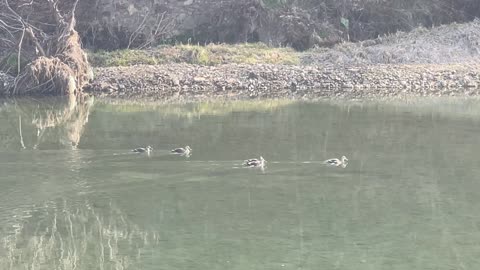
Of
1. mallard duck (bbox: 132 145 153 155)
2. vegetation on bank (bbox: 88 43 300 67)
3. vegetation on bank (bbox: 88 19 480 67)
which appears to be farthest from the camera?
vegetation on bank (bbox: 88 43 300 67)

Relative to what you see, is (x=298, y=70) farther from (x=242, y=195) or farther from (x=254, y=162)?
(x=242, y=195)

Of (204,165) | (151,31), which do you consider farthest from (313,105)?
(151,31)

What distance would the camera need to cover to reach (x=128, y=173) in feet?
45.2

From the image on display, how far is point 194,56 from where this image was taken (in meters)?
31.1

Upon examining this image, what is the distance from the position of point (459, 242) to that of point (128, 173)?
6.07m

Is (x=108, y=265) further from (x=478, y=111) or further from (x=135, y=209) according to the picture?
(x=478, y=111)

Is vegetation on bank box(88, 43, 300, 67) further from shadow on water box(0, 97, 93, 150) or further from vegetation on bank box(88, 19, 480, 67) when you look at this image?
shadow on water box(0, 97, 93, 150)

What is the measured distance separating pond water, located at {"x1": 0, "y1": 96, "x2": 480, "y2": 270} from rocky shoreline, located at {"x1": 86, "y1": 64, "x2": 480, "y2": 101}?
781cm

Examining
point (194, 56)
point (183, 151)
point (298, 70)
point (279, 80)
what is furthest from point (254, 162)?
point (194, 56)

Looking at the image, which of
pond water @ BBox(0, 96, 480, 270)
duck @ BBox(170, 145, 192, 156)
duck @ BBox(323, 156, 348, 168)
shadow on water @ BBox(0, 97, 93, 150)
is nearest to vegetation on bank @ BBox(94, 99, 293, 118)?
shadow on water @ BBox(0, 97, 93, 150)

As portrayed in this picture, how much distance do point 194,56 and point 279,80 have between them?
3831 millimetres

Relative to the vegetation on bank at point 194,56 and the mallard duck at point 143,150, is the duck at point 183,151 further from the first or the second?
the vegetation on bank at point 194,56

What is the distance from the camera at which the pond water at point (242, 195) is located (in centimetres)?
946

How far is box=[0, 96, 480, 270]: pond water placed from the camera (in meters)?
9.46
